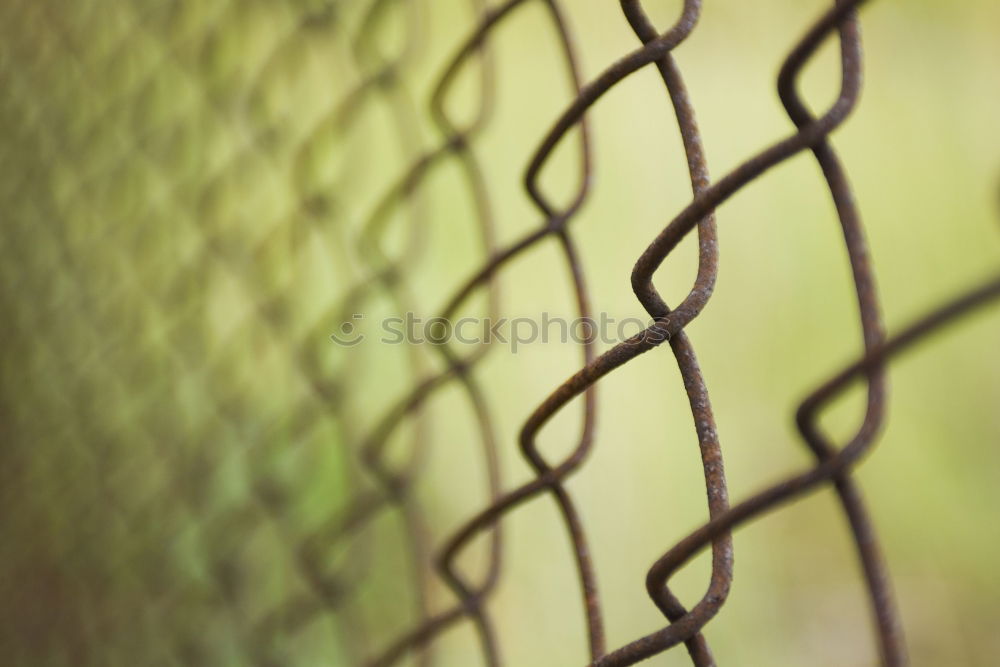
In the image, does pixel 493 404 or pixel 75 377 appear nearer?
pixel 75 377

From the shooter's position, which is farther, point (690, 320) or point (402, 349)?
point (402, 349)

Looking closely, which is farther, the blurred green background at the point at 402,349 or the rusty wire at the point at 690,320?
the blurred green background at the point at 402,349

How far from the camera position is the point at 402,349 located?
5.66 feet

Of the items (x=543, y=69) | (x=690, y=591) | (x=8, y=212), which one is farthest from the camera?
(x=543, y=69)

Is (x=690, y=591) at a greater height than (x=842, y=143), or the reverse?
(x=842, y=143)

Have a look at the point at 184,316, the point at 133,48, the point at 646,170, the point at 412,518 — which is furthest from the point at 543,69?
the point at 412,518

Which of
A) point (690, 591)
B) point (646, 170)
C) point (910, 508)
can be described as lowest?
point (910, 508)

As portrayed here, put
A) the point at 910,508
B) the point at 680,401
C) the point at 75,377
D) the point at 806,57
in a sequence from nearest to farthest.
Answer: the point at 806,57 → the point at 75,377 → the point at 680,401 → the point at 910,508

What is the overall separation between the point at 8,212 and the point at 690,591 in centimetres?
148

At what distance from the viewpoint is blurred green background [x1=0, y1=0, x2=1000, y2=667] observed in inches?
39.5

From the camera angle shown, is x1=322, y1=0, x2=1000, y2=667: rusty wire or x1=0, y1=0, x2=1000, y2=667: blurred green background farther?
x1=0, y1=0, x2=1000, y2=667: blurred green background

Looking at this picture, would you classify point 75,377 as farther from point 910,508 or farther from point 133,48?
point 910,508

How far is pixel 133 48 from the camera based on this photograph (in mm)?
1088

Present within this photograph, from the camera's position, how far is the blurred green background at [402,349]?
3.29 ft
